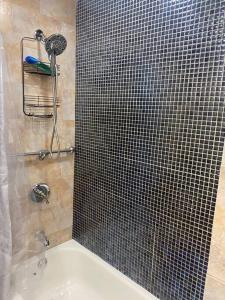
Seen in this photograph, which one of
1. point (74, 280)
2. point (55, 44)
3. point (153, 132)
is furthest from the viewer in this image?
point (74, 280)

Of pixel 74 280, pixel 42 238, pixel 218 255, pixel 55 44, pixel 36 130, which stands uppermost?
pixel 55 44

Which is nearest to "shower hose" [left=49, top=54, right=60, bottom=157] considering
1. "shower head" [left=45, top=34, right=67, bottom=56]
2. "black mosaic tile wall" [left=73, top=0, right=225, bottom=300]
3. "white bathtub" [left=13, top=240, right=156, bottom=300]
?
"shower head" [left=45, top=34, right=67, bottom=56]

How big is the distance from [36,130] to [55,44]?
616 millimetres

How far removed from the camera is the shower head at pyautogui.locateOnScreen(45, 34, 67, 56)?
5.01 ft

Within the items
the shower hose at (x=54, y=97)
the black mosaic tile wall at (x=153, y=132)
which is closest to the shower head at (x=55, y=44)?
the shower hose at (x=54, y=97)

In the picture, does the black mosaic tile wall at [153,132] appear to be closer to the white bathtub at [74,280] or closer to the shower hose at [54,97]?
the white bathtub at [74,280]

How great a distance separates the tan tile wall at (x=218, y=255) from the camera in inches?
44.8

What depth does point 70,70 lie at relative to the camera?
73.0 inches

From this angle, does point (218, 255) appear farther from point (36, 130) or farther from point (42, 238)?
point (36, 130)

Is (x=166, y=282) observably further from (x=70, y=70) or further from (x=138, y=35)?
(x=70, y=70)

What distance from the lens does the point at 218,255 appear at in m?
1.17

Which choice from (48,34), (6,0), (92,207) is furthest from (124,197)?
(6,0)

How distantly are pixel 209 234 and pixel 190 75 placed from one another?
0.85 meters

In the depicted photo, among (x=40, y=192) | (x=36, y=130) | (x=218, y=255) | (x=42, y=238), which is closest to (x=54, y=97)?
(x=36, y=130)
